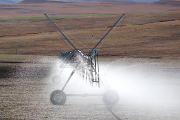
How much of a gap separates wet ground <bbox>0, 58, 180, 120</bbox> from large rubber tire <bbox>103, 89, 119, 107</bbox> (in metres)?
0.32

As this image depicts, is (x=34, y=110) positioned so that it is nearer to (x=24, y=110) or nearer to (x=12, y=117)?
(x=24, y=110)

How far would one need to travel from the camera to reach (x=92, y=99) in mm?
13711

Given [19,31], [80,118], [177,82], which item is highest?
[19,31]

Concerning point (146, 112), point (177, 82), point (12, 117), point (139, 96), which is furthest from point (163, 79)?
point (12, 117)

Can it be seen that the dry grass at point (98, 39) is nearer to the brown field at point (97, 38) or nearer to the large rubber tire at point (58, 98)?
the brown field at point (97, 38)

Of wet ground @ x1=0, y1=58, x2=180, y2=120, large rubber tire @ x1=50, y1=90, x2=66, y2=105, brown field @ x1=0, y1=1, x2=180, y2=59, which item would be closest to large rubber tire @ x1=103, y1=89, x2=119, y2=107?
wet ground @ x1=0, y1=58, x2=180, y2=120

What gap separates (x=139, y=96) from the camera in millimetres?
14289

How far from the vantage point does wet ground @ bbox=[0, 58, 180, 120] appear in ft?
36.7

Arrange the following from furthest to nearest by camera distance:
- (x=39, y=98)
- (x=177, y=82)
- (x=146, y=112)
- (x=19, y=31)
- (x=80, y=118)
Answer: (x=19, y=31)
(x=177, y=82)
(x=39, y=98)
(x=146, y=112)
(x=80, y=118)

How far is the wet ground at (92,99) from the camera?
11.2 meters

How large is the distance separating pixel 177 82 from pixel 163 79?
1.40 metres

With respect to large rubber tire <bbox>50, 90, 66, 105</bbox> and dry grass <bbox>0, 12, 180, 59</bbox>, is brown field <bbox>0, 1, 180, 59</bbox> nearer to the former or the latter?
dry grass <bbox>0, 12, 180, 59</bbox>

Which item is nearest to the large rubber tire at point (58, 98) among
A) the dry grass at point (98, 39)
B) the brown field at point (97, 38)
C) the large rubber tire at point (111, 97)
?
the large rubber tire at point (111, 97)

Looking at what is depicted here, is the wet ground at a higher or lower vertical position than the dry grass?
lower
